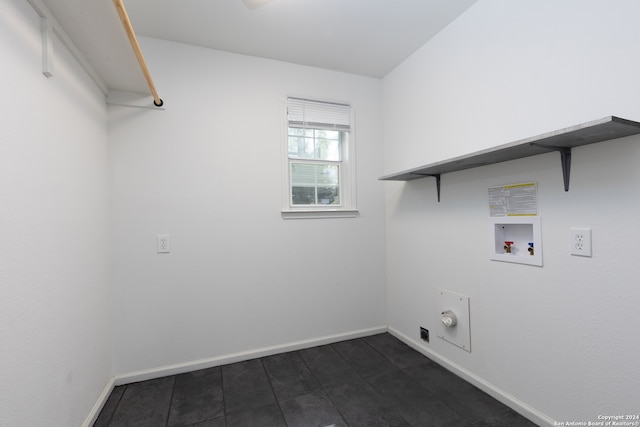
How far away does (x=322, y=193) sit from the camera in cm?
269

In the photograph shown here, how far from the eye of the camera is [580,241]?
1350 mm

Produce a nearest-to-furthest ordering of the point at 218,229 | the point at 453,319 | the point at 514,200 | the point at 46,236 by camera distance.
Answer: the point at 46,236 → the point at 514,200 → the point at 453,319 → the point at 218,229

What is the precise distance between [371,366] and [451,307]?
0.75 meters

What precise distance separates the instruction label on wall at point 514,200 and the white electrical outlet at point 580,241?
203 mm

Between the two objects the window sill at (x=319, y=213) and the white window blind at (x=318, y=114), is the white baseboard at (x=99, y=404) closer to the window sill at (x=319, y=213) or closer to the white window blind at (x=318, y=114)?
the window sill at (x=319, y=213)

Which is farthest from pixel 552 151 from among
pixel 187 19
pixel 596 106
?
pixel 187 19

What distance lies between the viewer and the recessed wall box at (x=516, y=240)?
5.04 feet

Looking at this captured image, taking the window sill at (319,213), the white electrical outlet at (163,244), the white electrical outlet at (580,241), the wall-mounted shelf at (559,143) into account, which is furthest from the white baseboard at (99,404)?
the white electrical outlet at (580,241)

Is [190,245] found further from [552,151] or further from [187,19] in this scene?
[552,151]

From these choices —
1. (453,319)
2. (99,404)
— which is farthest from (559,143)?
(99,404)

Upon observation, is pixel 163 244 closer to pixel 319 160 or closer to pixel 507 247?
pixel 319 160

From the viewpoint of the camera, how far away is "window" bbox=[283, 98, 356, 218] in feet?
8.27

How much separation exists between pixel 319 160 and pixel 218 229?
43.1 inches

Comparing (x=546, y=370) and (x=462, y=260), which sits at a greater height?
(x=462, y=260)
